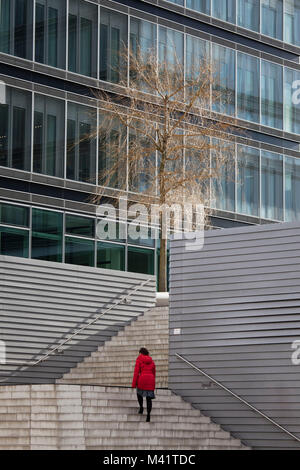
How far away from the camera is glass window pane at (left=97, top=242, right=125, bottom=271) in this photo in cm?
3272

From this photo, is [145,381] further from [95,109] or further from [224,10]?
[224,10]

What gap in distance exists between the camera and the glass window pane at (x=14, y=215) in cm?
3005

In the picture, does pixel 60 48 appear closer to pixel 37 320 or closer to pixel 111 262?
pixel 111 262

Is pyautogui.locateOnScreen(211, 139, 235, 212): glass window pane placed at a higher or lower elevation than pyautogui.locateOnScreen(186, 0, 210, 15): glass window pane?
lower

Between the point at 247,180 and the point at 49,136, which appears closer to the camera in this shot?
the point at 49,136

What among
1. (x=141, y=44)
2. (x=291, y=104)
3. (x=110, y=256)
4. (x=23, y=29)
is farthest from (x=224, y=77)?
(x=23, y=29)

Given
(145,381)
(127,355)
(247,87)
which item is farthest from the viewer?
(247,87)

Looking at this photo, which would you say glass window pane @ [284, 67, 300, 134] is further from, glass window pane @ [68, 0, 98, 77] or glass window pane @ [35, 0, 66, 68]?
glass window pane @ [35, 0, 66, 68]

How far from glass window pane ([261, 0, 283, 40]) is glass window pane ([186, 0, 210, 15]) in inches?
129

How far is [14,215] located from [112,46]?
300 inches

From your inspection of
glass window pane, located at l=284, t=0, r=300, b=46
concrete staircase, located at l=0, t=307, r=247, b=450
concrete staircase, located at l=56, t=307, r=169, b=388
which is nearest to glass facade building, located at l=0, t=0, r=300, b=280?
glass window pane, located at l=284, t=0, r=300, b=46

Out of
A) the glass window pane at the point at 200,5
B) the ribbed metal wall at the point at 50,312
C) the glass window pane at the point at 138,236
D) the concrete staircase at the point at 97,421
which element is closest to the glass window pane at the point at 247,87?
the glass window pane at the point at 200,5

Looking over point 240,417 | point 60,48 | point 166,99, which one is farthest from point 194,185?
point 240,417

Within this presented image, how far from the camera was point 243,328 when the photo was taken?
22438 millimetres
